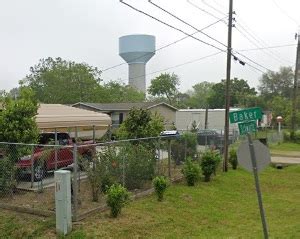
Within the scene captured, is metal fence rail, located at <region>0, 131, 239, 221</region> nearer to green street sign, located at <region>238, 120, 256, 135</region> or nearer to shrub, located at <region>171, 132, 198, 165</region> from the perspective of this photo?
shrub, located at <region>171, 132, 198, 165</region>

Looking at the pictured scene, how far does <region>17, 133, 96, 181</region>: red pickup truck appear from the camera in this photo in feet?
37.0

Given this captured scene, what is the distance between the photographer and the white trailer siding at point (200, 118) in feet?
159

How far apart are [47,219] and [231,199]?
609 centimetres

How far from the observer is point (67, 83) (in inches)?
2056

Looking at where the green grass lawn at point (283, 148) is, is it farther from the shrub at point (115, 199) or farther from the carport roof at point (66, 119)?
the shrub at point (115, 199)

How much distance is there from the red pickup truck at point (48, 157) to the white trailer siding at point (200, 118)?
112 ft

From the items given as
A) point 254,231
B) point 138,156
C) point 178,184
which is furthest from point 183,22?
point 254,231

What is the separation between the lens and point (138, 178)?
12.6 meters

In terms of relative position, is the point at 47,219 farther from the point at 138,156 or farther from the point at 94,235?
the point at 138,156

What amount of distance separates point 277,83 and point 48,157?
3503 inches

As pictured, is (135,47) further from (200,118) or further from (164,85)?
(200,118)

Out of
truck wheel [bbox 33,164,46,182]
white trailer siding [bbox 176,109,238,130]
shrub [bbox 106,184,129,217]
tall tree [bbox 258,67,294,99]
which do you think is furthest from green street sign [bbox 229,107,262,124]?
tall tree [bbox 258,67,294,99]

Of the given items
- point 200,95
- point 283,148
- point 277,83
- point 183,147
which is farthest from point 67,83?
point 200,95

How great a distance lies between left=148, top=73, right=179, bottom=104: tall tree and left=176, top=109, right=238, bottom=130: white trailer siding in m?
29.4
